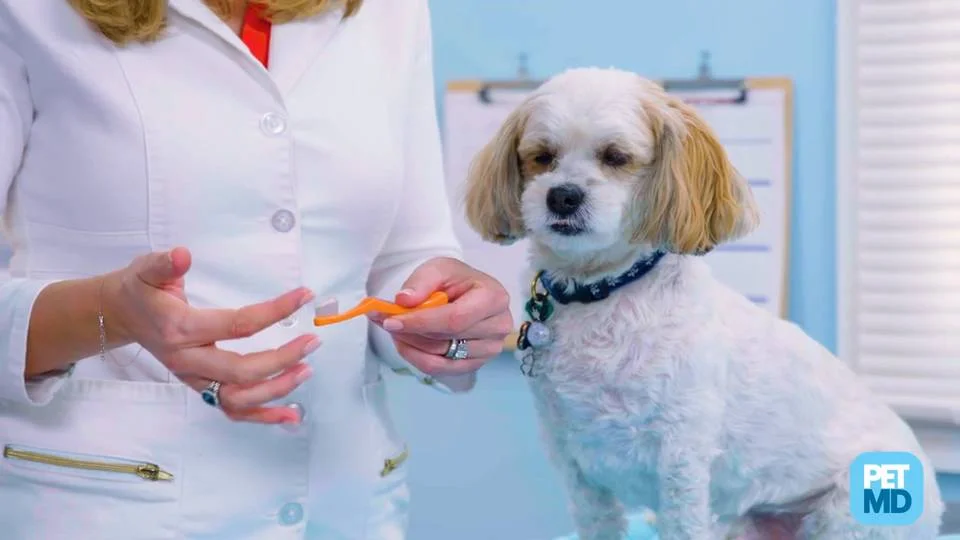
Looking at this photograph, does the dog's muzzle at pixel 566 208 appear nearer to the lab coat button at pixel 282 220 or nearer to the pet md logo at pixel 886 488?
the lab coat button at pixel 282 220

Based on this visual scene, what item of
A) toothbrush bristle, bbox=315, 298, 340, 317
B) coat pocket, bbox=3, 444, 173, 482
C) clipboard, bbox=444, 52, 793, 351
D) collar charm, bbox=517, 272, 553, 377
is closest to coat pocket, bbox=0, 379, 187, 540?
coat pocket, bbox=3, 444, 173, 482

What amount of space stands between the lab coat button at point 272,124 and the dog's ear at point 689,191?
0.98 feet

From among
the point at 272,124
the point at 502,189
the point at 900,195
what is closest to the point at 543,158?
the point at 502,189

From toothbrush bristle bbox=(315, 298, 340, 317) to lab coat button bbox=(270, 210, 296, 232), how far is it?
0.20 ft

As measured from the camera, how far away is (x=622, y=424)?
812 mm

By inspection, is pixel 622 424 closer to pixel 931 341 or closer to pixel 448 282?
pixel 448 282

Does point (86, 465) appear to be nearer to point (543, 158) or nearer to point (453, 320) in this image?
point (453, 320)

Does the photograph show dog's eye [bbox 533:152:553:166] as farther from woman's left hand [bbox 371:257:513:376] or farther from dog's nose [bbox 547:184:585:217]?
woman's left hand [bbox 371:257:513:376]

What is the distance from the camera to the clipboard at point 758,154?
1.47m

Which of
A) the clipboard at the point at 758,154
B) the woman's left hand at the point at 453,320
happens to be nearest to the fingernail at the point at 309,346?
the woman's left hand at the point at 453,320

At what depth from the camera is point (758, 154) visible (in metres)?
1.49

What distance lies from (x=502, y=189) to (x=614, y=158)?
0.35 feet

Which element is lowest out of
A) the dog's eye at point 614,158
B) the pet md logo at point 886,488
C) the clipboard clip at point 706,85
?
the pet md logo at point 886,488

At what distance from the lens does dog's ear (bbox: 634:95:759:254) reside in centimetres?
83
